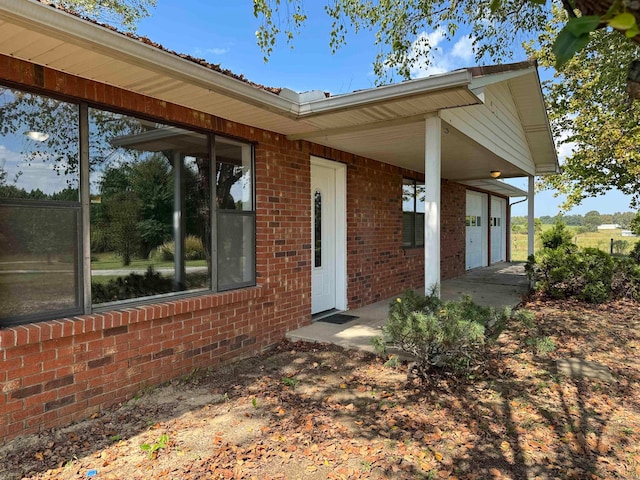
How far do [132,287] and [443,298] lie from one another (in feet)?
19.9

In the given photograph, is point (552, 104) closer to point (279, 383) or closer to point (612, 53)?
point (612, 53)

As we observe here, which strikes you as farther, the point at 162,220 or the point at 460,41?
the point at 460,41

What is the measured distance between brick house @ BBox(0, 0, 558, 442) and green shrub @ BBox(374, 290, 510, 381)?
0.47 metres

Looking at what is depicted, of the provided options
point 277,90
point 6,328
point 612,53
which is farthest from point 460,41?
point 6,328

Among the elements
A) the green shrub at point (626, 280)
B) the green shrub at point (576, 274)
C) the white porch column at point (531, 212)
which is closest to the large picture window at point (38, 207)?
the green shrub at point (576, 274)

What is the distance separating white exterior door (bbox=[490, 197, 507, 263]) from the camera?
53.2ft

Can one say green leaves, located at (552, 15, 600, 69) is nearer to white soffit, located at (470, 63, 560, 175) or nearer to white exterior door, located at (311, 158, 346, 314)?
white soffit, located at (470, 63, 560, 175)

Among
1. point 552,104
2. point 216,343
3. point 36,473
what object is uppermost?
point 552,104

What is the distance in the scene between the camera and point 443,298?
26.4 ft

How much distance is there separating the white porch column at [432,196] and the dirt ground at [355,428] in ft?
3.64

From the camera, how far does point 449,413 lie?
3.29 m

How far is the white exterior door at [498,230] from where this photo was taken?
16.2m

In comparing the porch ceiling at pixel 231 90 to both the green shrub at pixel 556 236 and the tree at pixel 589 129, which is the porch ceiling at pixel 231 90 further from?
the tree at pixel 589 129

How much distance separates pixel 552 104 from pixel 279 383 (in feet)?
48.9
